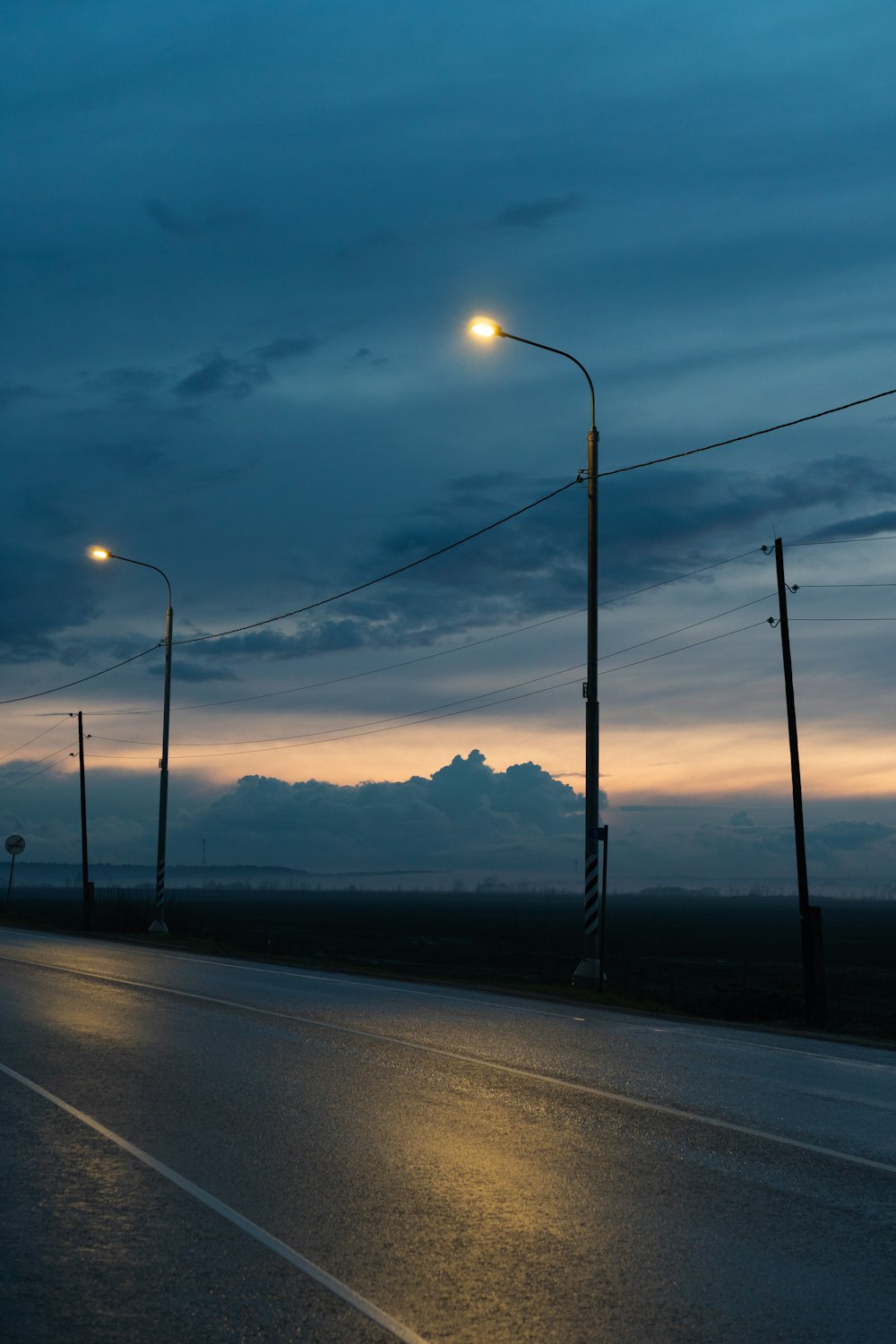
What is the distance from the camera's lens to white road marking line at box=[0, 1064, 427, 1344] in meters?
5.12

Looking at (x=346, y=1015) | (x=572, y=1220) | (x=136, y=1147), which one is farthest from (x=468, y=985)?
(x=572, y=1220)

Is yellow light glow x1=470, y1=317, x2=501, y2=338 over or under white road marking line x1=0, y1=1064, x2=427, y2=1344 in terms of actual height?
over

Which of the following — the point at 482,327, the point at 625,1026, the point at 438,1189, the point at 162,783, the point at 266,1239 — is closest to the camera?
the point at 266,1239

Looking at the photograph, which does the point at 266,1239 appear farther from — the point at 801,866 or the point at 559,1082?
the point at 801,866

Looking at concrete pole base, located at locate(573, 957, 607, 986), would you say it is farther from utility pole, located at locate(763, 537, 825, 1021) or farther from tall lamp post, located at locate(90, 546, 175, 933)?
tall lamp post, located at locate(90, 546, 175, 933)

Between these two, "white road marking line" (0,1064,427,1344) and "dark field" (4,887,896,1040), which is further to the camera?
"dark field" (4,887,896,1040)

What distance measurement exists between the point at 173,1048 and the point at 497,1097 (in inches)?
163

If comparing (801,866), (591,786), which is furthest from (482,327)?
(801,866)

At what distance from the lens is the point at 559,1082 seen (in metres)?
11.0

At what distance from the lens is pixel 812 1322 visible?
16.9ft

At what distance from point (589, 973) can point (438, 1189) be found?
51.9 ft

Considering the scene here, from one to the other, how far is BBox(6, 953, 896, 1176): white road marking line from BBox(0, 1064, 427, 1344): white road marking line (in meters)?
3.90

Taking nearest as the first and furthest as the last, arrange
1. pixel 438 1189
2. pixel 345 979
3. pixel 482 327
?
pixel 438 1189, pixel 482 327, pixel 345 979

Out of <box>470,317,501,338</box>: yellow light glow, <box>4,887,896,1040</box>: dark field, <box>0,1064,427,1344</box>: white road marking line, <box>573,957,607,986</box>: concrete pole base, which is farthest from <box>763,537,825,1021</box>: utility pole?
<box>0,1064,427,1344</box>: white road marking line
